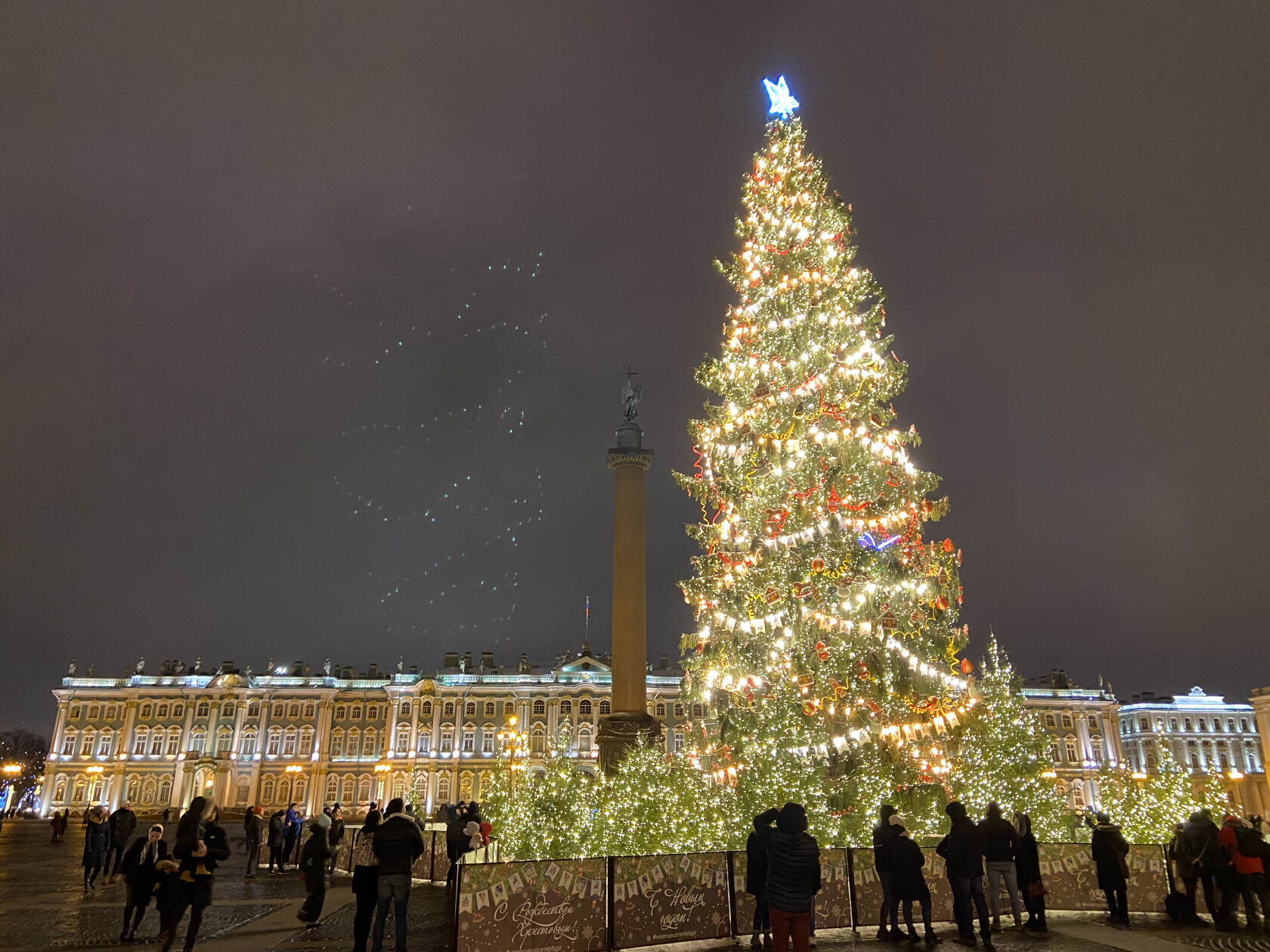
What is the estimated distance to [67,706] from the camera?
246ft

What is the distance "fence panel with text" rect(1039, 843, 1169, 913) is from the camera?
11516mm

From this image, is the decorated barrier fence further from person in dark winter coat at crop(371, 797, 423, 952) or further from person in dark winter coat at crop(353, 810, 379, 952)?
person in dark winter coat at crop(353, 810, 379, 952)

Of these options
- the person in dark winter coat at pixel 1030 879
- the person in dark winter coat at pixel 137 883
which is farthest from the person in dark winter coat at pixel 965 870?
the person in dark winter coat at pixel 137 883

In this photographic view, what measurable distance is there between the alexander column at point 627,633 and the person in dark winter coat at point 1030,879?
15.8 metres

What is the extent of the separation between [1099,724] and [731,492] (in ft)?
255

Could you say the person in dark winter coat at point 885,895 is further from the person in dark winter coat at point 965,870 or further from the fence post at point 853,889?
the person in dark winter coat at point 965,870

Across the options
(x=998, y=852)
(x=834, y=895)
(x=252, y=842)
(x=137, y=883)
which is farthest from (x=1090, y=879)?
(x=252, y=842)

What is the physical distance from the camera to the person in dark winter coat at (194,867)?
30.0 ft

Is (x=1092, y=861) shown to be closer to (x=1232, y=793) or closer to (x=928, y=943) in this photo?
(x=928, y=943)

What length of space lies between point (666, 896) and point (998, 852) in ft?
12.7

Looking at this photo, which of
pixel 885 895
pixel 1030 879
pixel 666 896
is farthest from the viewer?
pixel 1030 879

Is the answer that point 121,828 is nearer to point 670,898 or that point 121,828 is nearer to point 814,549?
point 670,898

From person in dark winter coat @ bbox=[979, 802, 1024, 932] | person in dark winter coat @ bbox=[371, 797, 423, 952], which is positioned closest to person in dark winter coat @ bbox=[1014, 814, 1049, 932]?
person in dark winter coat @ bbox=[979, 802, 1024, 932]

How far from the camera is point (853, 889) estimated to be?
Result: 10.6 metres
